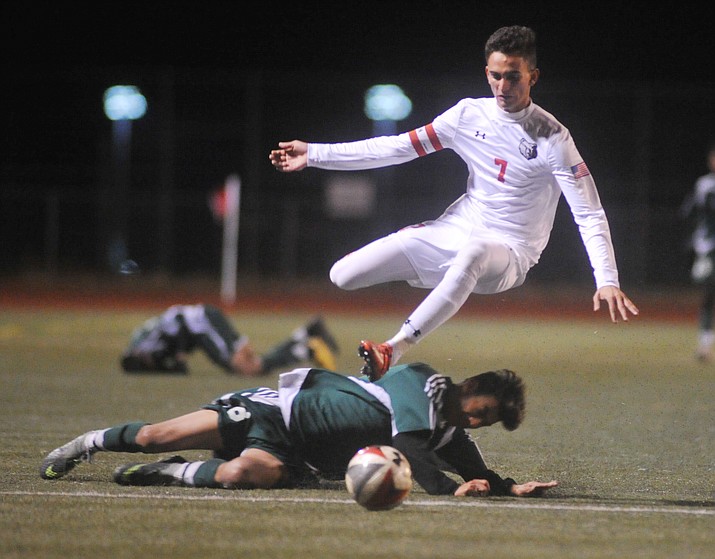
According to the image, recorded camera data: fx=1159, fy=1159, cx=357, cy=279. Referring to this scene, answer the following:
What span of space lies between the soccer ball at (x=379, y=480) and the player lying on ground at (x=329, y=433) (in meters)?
0.39

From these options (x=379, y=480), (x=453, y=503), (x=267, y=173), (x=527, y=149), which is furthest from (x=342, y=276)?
(x=267, y=173)

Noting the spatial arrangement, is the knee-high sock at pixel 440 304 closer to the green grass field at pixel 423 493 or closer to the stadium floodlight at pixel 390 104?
the green grass field at pixel 423 493

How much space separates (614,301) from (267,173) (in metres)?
22.5

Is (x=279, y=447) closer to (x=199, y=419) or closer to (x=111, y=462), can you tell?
(x=199, y=419)

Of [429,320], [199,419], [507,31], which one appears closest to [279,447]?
[199,419]

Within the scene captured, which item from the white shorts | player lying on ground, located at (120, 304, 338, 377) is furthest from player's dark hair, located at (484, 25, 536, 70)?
player lying on ground, located at (120, 304, 338, 377)

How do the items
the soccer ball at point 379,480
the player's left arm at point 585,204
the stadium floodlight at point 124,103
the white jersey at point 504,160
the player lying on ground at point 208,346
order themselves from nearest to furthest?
the soccer ball at point 379,480
the player's left arm at point 585,204
the white jersey at point 504,160
the player lying on ground at point 208,346
the stadium floodlight at point 124,103

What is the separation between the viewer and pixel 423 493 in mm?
5859

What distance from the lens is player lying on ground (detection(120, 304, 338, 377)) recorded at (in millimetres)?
11492

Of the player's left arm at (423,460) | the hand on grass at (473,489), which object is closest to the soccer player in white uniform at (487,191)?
the player's left arm at (423,460)

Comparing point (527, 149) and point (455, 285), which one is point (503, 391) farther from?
point (527, 149)

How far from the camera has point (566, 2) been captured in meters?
28.7

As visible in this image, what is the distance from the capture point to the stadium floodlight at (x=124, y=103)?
27.8 meters

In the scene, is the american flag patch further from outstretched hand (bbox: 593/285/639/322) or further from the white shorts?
outstretched hand (bbox: 593/285/639/322)
